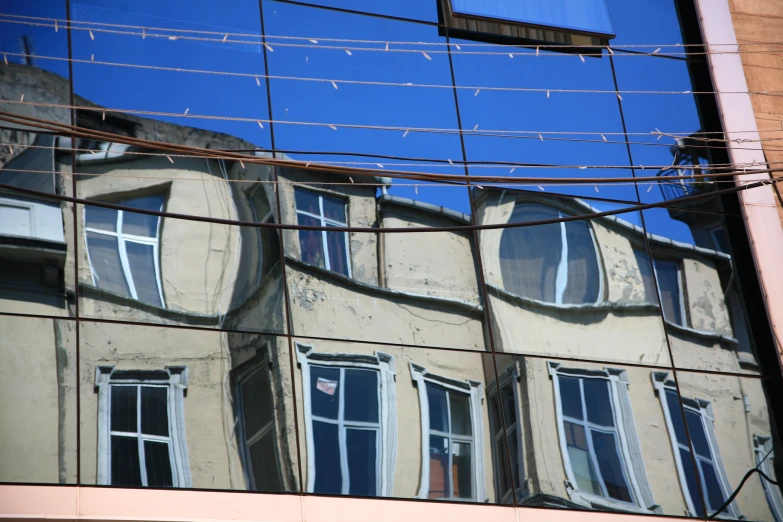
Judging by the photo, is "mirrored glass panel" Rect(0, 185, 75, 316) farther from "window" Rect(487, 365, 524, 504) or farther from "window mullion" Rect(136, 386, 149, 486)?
"window" Rect(487, 365, 524, 504)

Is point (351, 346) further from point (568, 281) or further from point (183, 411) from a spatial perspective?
point (568, 281)

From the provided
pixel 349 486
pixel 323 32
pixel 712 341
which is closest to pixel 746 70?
pixel 712 341

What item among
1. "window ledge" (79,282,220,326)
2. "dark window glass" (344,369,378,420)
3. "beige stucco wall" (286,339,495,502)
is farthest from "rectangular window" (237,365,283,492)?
Answer: "dark window glass" (344,369,378,420)

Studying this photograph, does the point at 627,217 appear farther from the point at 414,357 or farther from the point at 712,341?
the point at 414,357

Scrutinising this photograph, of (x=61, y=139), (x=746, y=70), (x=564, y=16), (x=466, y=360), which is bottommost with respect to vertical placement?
(x=466, y=360)

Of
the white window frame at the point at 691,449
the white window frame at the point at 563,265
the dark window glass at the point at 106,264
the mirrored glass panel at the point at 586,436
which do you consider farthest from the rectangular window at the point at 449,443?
the dark window glass at the point at 106,264

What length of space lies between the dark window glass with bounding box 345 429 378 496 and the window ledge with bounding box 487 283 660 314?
240 cm

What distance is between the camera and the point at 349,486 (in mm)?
10297

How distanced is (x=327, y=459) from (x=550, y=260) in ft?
12.6

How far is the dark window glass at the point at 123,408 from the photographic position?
387 inches

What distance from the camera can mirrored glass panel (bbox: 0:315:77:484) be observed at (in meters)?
9.40

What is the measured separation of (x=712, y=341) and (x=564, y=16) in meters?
4.91

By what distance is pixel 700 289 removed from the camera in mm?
12562

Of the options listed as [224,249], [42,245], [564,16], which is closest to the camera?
[42,245]
